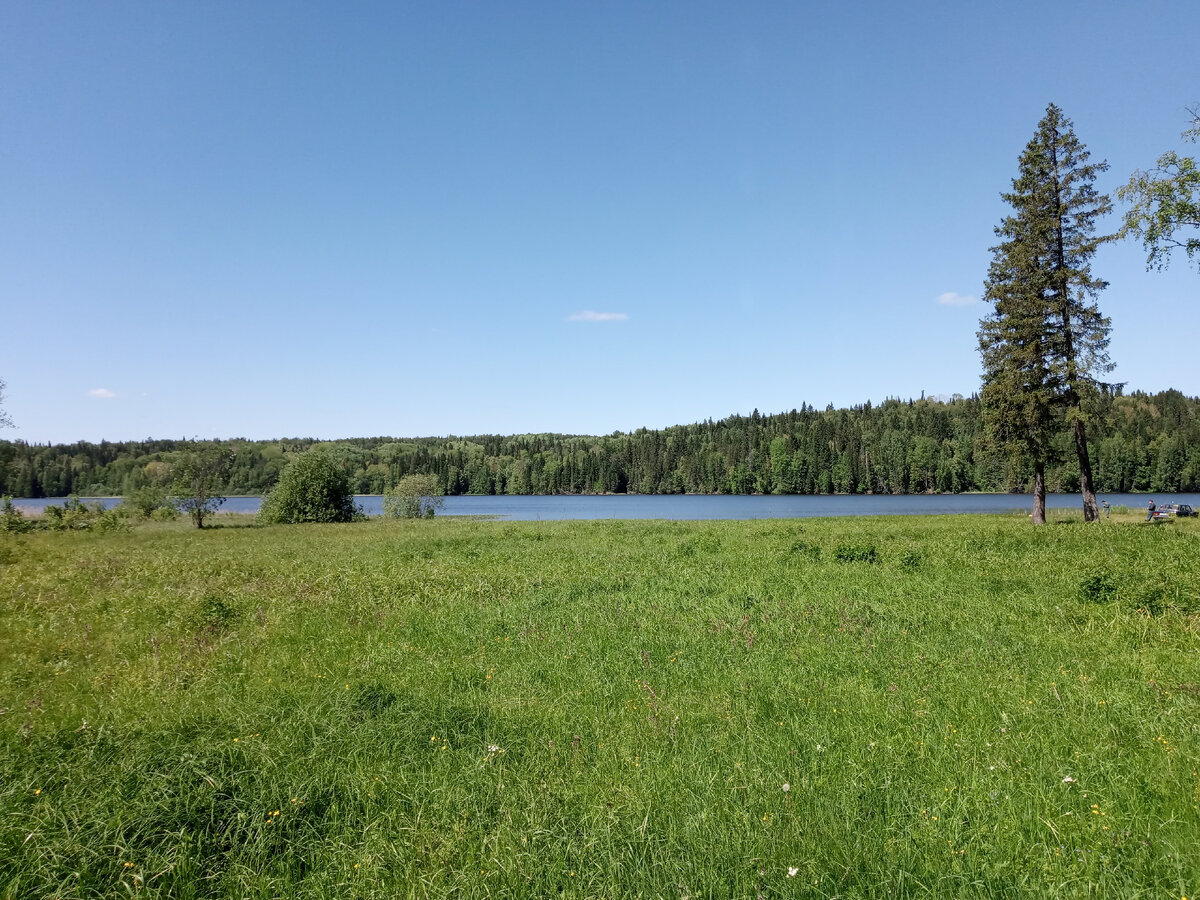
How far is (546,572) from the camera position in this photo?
18.6m

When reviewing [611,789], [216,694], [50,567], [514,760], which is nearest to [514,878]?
[611,789]

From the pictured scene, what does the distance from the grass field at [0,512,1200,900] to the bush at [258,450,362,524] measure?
5082 cm

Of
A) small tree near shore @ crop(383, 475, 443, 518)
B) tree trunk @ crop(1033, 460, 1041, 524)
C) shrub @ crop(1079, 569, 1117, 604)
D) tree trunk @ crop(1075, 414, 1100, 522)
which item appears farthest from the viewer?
small tree near shore @ crop(383, 475, 443, 518)

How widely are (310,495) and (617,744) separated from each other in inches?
2523

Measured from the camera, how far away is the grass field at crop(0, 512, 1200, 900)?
4672 millimetres

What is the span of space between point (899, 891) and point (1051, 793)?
221 cm

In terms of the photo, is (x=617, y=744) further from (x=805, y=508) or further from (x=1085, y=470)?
(x=805, y=508)

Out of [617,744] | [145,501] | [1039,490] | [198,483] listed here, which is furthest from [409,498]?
[617,744]

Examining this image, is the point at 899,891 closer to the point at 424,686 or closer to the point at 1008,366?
the point at 424,686

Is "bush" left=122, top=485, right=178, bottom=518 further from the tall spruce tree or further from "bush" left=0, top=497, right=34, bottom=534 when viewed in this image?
the tall spruce tree

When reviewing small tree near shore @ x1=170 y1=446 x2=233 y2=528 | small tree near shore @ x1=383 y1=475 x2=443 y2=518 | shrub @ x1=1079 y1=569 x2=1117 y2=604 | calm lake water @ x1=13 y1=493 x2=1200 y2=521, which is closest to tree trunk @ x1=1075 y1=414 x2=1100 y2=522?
calm lake water @ x1=13 y1=493 x2=1200 y2=521

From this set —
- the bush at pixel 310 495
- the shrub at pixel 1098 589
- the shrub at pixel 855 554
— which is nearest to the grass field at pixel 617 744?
the shrub at pixel 1098 589

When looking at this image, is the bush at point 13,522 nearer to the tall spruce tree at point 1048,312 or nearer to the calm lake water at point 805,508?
the calm lake water at point 805,508

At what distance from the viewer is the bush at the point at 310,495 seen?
62.6m
